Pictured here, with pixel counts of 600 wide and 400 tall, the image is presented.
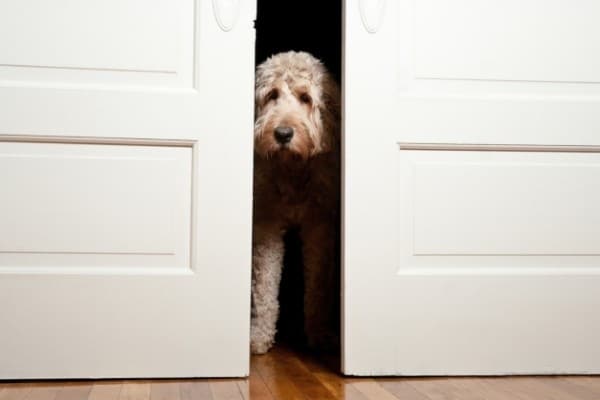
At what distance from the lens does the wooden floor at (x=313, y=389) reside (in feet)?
5.01

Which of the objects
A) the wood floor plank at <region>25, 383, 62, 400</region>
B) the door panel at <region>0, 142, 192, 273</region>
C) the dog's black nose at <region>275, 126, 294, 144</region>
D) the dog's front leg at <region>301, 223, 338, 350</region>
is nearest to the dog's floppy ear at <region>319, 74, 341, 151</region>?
the dog's black nose at <region>275, 126, 294, 144</region>

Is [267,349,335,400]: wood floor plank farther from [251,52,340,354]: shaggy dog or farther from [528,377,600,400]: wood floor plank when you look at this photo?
[528,377,600,400]: wood floor plank

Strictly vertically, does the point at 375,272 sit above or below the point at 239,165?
below

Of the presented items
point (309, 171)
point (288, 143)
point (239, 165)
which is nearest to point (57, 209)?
point (239, 165)

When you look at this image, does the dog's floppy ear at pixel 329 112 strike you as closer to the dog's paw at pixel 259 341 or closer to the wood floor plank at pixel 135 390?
the dog's paw at pixel 259 341

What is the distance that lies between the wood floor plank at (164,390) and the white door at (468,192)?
0.44 metres

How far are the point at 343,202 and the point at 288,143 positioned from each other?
359mm

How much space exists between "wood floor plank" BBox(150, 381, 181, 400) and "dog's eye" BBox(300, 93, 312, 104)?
97cm

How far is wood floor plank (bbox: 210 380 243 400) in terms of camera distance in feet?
4.97

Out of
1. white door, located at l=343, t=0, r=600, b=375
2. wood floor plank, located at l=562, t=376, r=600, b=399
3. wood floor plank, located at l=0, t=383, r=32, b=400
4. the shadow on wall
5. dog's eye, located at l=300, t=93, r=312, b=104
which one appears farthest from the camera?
the shadow on wall

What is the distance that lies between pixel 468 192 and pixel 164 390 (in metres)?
0.93

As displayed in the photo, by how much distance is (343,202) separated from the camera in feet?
5.72

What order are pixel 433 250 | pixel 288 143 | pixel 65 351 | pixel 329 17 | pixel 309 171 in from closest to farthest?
pixel 65 351 < pixel 433 250 < pixel 288 143 < pixel 309 171 < pixel 329 17

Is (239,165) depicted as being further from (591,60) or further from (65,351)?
(591,60)
